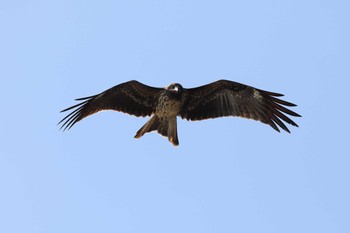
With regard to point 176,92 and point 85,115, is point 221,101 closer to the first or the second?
point 176,92

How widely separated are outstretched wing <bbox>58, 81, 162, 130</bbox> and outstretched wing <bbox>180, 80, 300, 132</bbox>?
32.0 inches

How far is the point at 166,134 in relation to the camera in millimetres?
16062

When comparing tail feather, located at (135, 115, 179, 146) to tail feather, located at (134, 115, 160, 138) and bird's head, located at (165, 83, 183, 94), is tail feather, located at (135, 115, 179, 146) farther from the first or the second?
bird's head, located at (165, 83, 183, 94)

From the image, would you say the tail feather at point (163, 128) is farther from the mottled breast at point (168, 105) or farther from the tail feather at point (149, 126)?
the mottled breast at point (168, 105)

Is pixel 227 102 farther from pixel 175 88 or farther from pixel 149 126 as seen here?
pixel 149 126

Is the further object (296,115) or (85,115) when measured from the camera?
(85,115)

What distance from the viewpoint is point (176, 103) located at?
1609cm

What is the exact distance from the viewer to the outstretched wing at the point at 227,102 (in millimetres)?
15898

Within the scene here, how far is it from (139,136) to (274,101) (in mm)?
3023

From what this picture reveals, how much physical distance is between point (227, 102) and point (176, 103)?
113 centimetres

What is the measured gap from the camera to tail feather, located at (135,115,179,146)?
16.0 m

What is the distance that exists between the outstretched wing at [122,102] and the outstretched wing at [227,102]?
32.0 inches

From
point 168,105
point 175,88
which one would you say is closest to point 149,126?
point 168,105

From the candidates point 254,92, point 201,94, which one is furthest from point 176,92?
point 254,92
